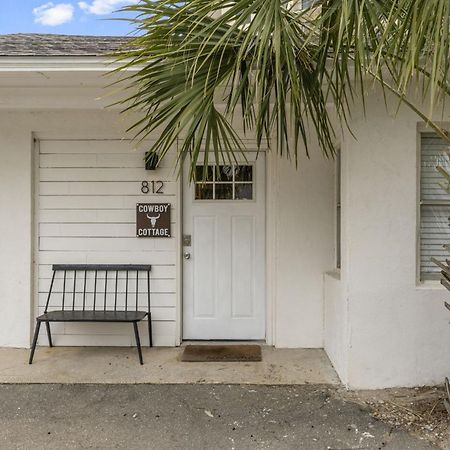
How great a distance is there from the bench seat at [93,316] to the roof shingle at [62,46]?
2.42m

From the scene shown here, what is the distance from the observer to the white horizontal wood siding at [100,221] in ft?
16.1

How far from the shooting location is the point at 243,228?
197 inches

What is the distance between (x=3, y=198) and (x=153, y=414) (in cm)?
291

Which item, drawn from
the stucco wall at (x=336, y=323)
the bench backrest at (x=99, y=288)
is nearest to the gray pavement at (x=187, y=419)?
the stucco wall at (x=336, y=323)

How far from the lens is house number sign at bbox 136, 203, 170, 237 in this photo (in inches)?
193

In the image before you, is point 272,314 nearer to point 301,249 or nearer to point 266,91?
point 301,249

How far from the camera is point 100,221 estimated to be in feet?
16.3

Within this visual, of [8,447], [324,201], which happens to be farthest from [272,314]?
[8,447]

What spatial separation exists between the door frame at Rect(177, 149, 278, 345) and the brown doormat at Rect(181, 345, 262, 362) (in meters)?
0.24

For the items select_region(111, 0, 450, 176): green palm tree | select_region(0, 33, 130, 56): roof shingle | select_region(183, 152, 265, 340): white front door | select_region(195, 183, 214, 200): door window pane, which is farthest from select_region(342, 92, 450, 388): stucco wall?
select_region(0, 33, 130, 56): roof shingle

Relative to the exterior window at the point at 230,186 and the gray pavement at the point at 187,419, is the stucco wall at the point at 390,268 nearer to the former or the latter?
the gray pavement at the point at 187,419

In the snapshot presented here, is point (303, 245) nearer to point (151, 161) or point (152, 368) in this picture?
point (151, 161)

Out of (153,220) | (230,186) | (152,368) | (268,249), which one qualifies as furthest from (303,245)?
(152,368)

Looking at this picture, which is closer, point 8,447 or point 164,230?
point 8,447
